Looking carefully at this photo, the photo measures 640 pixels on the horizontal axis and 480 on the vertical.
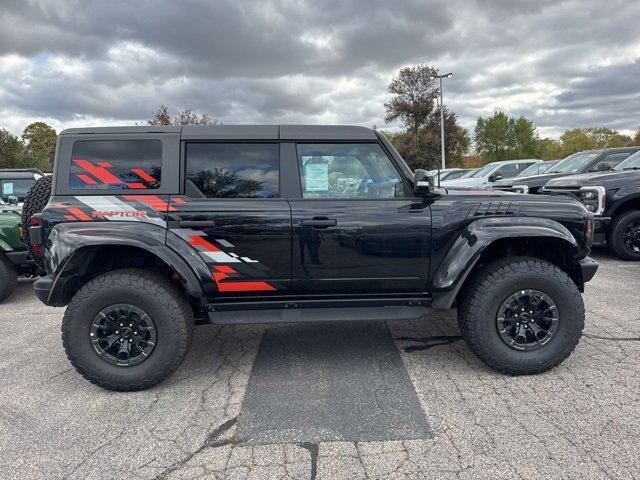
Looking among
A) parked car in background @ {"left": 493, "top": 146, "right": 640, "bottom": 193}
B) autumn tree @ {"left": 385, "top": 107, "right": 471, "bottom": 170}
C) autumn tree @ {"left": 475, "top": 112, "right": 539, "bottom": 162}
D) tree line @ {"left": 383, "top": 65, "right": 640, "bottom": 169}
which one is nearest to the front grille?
parked car in background @ {"left": 493, "top": 146, "right": 640, "bottom": 193}

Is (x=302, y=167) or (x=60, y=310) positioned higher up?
(x=302, y=167)

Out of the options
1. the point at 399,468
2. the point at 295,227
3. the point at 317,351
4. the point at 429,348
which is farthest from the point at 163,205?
the point at 429,348

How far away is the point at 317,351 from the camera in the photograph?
372 centimetres

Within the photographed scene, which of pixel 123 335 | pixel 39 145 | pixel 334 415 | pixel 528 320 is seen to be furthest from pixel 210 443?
pixel 39 145

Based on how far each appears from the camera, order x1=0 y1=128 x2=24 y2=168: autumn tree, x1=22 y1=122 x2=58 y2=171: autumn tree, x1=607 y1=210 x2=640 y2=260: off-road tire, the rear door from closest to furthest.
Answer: the rear door → x1=607 y1=210 x2=640 y2=260: off-road tire → x1=0 y1=128 x2=24 y2=168: autumn tree → x1=22 y1=122 x2=58 y2=171: autumn tree

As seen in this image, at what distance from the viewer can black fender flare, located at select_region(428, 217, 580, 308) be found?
309cm

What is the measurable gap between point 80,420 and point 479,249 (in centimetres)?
293

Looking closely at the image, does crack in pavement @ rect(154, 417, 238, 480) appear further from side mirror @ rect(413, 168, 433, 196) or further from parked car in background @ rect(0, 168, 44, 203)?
parked car in background @ rect(0, 168, 44, 203)

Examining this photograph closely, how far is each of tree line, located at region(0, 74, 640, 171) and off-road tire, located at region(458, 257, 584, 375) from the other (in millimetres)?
22531

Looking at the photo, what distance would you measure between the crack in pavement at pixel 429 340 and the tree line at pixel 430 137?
21961mm

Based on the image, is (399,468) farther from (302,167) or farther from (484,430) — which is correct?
(302,167)

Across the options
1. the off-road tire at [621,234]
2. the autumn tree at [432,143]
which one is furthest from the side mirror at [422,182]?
the autumn tree at [432,143]

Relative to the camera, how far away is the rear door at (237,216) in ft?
10.0

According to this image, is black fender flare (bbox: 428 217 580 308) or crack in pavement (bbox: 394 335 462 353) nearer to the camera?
black fender flare (bbox: 428 217 580 308)
